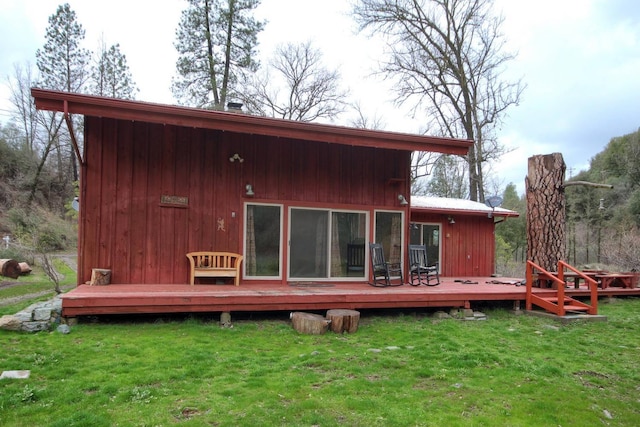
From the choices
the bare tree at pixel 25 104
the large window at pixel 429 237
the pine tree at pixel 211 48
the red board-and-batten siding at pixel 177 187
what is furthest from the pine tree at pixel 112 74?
the large window at pixel 429 237

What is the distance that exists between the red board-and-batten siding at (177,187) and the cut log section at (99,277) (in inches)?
6.6

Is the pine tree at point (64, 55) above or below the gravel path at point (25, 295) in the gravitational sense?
above

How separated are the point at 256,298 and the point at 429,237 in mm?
6355

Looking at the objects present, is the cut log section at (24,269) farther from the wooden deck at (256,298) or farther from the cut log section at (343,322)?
the cut log section at (343,322)

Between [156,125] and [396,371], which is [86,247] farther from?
[396,371]

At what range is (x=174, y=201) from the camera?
6.61 meters

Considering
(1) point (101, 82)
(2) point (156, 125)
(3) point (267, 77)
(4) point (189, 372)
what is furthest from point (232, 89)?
(4) point (189, 372)

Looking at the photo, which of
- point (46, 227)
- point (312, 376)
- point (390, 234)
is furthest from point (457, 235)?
Result: point (46, 227)

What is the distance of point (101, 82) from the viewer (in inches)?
766

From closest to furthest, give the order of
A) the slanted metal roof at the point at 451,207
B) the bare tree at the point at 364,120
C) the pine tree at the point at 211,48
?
the slanted metal roof at the point at 451,207 → the pine tree at the point at 211,48 → the bare tree at the point at 364,120

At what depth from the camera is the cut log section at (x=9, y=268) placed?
10891 mm

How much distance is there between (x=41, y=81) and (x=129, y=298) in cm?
1886

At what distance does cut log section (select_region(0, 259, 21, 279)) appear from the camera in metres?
10.9

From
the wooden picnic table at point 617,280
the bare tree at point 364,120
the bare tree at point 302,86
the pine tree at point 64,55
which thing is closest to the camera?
the wooden picnic table at point 617,280
